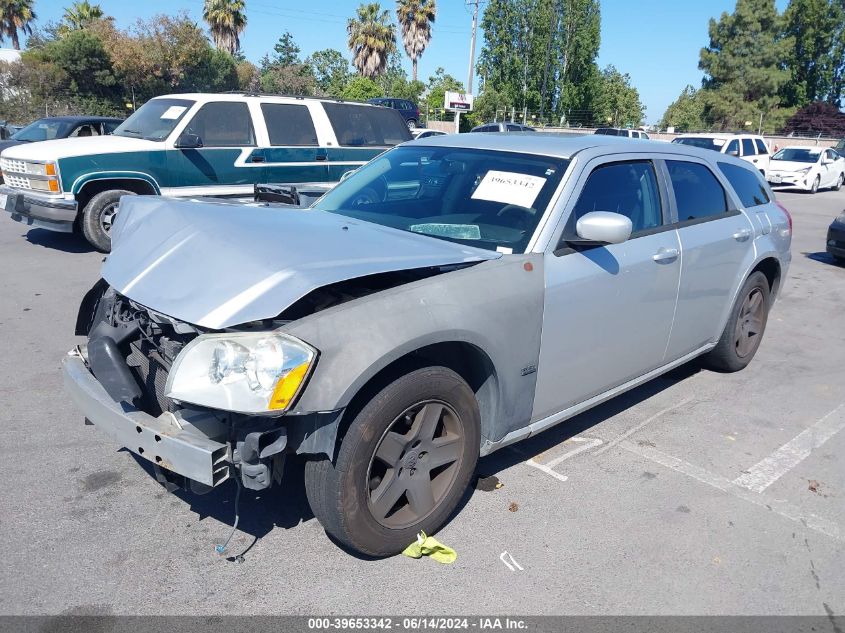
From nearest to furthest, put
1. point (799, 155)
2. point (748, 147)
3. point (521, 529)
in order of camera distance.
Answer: point (521, 529)
point (748, 147)
point (799, 155)

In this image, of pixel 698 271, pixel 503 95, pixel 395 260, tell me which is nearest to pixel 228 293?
pixel 395 260

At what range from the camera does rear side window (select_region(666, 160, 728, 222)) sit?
4359 millimetres

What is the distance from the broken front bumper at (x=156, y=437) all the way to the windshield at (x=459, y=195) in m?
1.64

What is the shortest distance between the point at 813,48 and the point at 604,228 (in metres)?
65.6

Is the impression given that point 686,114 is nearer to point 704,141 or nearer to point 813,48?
point 813,48

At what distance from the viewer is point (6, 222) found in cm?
1146

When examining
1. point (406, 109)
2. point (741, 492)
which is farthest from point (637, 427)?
point (406, 109)

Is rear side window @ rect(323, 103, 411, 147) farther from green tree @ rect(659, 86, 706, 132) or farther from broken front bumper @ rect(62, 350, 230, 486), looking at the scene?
green tree @ rect(659, 86, 706, 132)

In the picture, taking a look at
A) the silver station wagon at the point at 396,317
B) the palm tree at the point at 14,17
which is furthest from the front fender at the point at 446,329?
the palm tree at the point at 14,17

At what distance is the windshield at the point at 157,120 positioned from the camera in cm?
888

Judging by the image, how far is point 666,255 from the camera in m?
3.99

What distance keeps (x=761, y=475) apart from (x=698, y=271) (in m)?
1.32

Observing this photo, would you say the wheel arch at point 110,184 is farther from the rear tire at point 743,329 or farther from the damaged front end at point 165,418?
the rear tire at point 743,329

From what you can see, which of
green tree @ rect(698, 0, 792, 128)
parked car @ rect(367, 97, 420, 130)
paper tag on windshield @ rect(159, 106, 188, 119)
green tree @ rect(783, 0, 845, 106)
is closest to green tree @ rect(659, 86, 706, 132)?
green tree @ rect(698, 0, 792, 128)
